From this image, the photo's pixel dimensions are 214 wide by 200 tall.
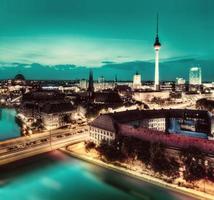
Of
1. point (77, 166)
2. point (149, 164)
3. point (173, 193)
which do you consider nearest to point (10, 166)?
point (77, 166)

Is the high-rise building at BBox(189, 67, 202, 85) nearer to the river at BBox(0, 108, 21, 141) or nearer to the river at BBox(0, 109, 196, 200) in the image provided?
the river at BBox(0, 108, 21, 141)

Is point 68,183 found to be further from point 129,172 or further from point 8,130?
point 8,130

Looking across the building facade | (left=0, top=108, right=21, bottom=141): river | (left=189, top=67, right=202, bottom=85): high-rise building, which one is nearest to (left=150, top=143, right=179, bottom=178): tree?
the building facade

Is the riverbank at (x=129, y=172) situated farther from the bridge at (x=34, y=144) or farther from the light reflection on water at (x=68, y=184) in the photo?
the bridge at (x=34, y=144)

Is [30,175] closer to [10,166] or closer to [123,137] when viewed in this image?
[10,166]

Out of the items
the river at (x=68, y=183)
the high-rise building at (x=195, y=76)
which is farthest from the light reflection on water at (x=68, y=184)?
the high-rise building at (x=195, y=76)

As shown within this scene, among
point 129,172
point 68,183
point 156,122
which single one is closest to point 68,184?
point 68,183
